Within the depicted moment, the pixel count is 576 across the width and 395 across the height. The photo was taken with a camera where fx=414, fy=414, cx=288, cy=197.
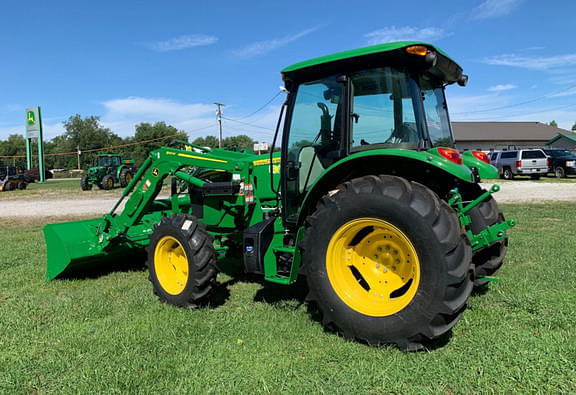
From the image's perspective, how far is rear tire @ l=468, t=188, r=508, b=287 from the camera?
425 cm

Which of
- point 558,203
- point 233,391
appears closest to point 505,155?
point 558,203

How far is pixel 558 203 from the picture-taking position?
42.3ft

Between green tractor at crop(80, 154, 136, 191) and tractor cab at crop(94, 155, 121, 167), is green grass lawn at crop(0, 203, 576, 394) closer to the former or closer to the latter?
green tractor at crop(80, 154, 136, 191)

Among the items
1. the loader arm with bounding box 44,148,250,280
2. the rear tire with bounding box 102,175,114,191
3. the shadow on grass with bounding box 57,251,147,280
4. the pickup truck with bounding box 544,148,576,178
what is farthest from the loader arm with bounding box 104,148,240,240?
A: the pickup truck with bounding box 544,148,576,178

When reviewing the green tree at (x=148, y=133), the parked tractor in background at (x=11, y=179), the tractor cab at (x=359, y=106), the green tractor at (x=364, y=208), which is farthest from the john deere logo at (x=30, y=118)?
the tractor cab at (x=359, y=106)

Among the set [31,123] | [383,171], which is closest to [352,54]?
[383,171]

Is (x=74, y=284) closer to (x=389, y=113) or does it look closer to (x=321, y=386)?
(x=321, y=386)

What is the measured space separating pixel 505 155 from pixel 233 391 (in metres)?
27.4

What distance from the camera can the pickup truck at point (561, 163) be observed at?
2441cm

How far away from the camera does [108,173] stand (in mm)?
27062

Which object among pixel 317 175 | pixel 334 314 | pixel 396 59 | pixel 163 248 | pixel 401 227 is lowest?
pixel 334 314

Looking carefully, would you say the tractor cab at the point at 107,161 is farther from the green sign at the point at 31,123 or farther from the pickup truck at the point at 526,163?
the pickup truck at the point at 526,163

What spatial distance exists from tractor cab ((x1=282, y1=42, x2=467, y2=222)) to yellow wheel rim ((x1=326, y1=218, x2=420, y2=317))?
0.78 metres

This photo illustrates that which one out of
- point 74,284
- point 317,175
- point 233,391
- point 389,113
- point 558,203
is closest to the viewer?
point 233,391
